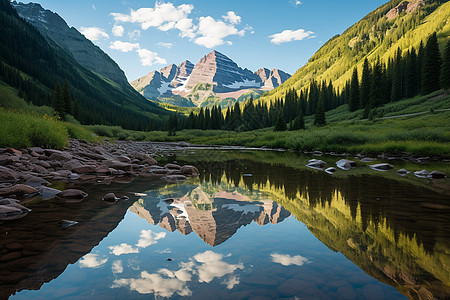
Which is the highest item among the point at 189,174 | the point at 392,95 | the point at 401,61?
the point at 401,61

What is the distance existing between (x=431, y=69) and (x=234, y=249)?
261 ft

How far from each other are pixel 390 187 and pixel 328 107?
110 meters

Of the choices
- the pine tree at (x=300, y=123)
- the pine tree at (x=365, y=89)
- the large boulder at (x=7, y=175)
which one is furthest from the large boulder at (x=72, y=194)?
the pine tree at (x=365, y=89)

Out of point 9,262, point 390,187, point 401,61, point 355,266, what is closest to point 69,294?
point 9,262

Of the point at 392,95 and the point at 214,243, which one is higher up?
the point at 392,95

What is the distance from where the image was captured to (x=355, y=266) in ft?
11.6

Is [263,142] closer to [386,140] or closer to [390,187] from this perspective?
[386,140]

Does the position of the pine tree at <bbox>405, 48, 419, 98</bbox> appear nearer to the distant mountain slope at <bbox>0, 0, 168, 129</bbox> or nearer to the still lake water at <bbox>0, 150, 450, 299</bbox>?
the still lake water at <bbox>0, 150, 450, 299</bbox>

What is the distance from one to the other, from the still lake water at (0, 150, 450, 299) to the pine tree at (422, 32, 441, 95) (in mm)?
71916

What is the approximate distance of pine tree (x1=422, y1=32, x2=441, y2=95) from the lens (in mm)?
61625

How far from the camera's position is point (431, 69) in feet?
203

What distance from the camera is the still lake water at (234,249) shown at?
117 inches

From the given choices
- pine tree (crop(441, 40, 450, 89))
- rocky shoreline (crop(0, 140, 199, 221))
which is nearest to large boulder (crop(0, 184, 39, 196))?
rocky shoreline (crop(0, 140, 199, 221))

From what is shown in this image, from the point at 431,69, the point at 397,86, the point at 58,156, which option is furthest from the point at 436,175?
the point at 397,86
